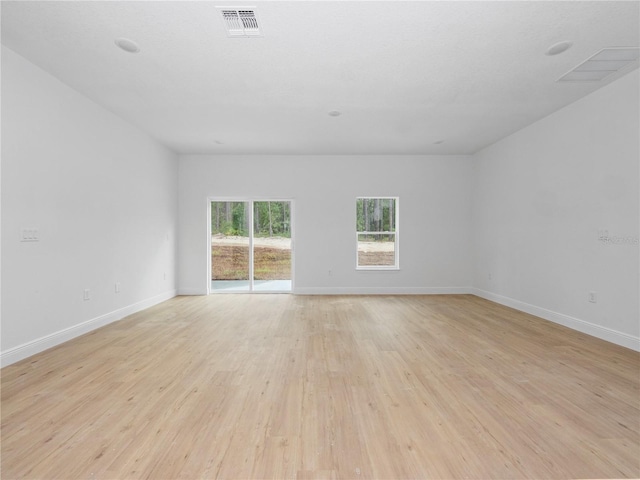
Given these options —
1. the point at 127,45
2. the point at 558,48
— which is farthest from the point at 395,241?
the point at 127,45

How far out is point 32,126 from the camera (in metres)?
3.05

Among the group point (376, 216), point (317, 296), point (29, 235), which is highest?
point (376, 216)

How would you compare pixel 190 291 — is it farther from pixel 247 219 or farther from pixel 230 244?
pixel 247 219

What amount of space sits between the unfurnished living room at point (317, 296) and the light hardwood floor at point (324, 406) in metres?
0.02

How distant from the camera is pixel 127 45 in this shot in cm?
272

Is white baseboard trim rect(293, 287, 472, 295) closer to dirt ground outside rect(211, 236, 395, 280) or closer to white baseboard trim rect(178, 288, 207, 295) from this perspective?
dirt ground outside rect(211, 236, 395, 280)

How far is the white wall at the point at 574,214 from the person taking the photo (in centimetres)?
331

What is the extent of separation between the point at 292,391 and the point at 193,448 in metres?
0.79

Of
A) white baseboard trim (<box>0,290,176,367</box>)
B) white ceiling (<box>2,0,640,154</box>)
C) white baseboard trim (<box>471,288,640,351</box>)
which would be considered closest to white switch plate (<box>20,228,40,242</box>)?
white baseboard trim (<box>0,290,176,367</box>)

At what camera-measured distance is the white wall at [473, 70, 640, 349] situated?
331cm

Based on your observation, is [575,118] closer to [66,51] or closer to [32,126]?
[66,51]

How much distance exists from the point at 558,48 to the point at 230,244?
19.2 ft

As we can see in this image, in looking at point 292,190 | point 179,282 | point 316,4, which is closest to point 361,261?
point 292,190

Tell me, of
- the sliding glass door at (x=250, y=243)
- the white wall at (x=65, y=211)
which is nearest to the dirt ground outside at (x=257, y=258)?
the sliding glass door at (x=250, y=243)
